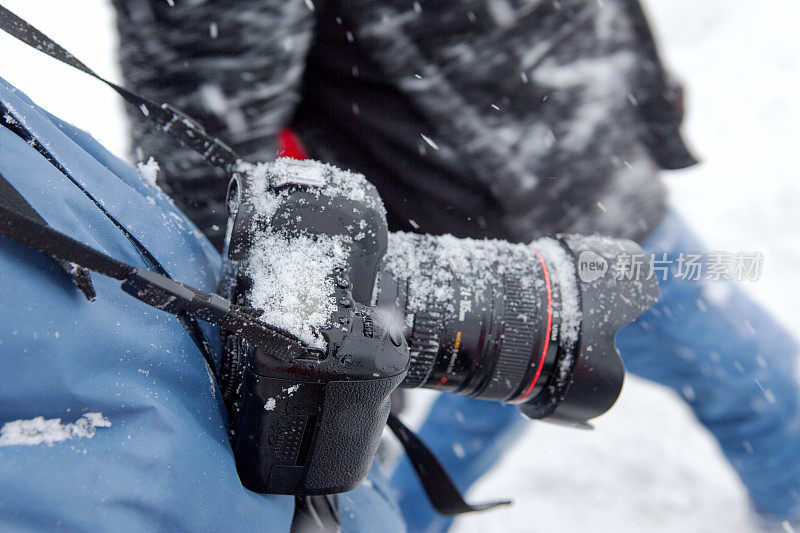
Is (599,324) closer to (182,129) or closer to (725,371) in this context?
(182,129)

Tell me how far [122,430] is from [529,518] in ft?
3.87

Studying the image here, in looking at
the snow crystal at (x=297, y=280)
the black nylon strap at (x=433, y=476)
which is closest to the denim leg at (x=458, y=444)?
the black nylon strap at (x=433, y=476)

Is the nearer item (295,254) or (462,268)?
(295,254)

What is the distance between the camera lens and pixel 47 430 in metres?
0.37

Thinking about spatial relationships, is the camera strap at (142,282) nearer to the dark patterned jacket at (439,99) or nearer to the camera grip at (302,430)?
the camera grip at (302,430)

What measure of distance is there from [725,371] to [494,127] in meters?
0.69

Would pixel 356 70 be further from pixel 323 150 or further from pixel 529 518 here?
pixel 529 518

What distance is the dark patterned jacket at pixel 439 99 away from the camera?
0.97 meters

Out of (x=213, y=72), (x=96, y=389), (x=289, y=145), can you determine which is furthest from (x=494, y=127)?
(x=96, y=389)

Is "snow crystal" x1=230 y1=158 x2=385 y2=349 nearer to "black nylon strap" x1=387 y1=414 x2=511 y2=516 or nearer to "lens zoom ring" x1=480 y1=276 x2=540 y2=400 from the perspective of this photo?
"lens zoom ring" x1=480 y1=276 x2=540 y2=400

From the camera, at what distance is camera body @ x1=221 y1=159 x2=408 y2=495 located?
1.57 ft

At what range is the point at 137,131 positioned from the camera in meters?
1.06

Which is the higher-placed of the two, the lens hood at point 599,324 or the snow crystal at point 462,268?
the snow crystal at point 462,268

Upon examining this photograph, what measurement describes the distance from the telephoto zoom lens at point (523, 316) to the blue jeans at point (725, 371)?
0.55 m
